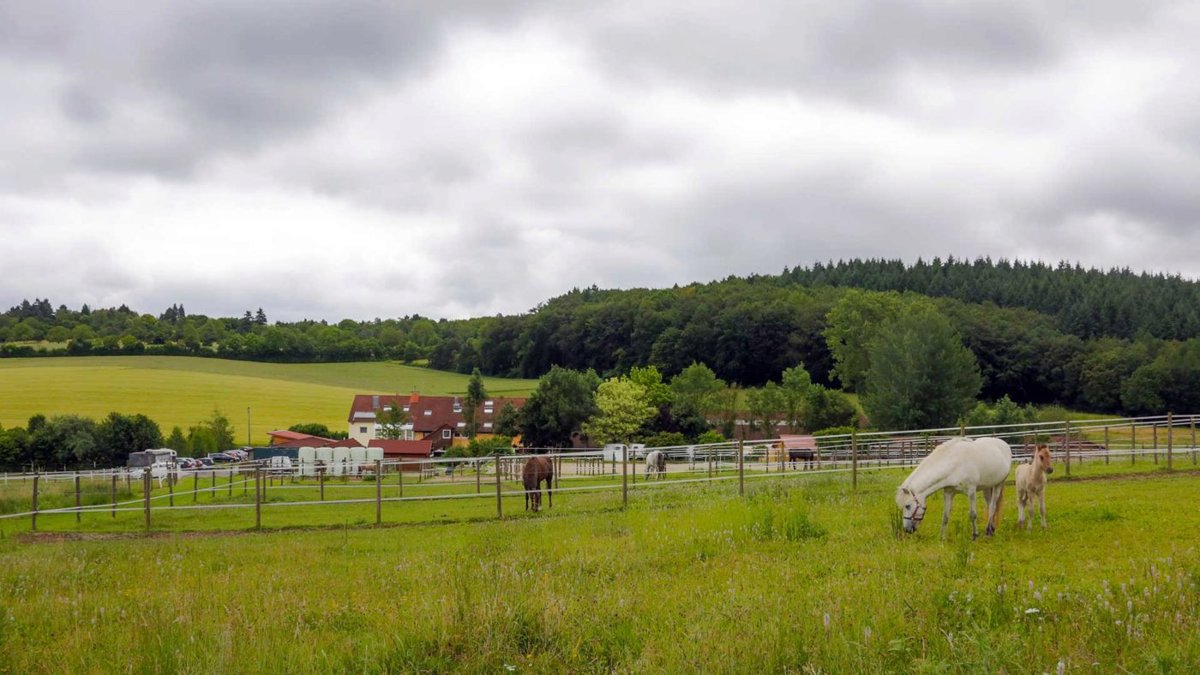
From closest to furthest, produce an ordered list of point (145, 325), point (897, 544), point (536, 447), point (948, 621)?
point (948, 621) → point (897, 544) → point (536, 447) → point (145, 325)

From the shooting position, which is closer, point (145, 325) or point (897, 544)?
point (897, 544)

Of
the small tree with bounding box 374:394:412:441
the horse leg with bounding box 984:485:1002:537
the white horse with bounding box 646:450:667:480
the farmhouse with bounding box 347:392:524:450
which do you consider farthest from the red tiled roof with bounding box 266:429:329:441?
the horse leg with bounding box 984:485:1002:537

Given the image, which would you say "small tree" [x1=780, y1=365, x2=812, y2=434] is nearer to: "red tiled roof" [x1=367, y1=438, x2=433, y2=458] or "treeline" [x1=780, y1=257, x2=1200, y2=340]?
"red tiled roof" [x1=367, y1=438, x2=433, y2=458]

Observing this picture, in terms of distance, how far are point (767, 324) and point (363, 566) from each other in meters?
102

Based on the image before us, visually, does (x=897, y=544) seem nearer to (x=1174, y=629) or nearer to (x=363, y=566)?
(x=1174, y=629)

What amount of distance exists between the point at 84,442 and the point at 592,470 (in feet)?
151

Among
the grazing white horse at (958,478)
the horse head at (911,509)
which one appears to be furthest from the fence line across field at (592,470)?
the horse head at (911,509)

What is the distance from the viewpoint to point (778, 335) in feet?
355

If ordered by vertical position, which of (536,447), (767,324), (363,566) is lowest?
(536,447)

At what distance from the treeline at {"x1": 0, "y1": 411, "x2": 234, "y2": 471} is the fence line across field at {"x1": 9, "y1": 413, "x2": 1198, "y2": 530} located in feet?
84.8

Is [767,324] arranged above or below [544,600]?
above

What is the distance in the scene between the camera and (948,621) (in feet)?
17.6

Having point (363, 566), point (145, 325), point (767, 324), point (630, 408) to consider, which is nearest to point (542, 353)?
point (767, 324)

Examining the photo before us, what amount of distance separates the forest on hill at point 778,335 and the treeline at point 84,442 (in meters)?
55.7
